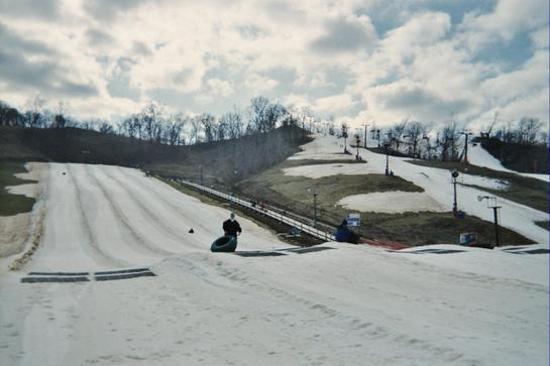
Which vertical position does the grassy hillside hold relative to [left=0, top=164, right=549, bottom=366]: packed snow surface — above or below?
above

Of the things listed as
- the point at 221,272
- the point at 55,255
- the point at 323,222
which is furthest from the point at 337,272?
the point at 323,222

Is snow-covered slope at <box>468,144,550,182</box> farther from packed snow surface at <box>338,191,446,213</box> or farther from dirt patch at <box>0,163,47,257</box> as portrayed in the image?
dirt patch at <box>0,163,47,257</box>

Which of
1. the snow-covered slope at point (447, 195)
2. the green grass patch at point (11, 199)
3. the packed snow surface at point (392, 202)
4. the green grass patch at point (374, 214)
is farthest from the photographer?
the packed snow surface at point (392, 202)

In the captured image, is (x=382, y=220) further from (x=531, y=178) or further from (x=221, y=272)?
(x=531, y=178)

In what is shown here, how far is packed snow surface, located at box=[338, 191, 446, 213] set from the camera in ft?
149

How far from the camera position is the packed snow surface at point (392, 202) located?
4547 centimetres

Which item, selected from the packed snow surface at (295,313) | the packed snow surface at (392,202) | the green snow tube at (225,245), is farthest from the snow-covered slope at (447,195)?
the packed snow surface at (295,313)

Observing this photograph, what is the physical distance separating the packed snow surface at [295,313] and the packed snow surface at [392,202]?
28.2 metres

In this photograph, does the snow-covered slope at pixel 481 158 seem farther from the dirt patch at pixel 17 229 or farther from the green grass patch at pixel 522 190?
the dirt patch at pixel 17 229

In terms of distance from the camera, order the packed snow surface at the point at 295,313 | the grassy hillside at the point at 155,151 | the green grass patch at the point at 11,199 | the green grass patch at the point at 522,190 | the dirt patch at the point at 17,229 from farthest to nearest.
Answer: the grassy hillside at the point at 155,151, the green grass patch at the point at 522,190, the green grass patch at the point at 11,199, the dirt patch at the point at 17,229, the packed snow surface at the point at 295,313

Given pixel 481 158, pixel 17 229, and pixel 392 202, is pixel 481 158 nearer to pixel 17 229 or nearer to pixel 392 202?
pixel 392 202

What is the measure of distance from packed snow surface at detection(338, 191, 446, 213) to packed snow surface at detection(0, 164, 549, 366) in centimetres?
2823

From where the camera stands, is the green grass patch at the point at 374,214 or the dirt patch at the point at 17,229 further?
the green grass patch at the point at 374,214

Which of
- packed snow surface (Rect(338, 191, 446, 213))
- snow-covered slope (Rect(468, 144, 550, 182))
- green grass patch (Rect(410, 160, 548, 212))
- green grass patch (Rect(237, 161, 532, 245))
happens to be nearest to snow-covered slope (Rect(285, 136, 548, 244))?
packed snow surface (Rect(338, 191, 446, 213))
